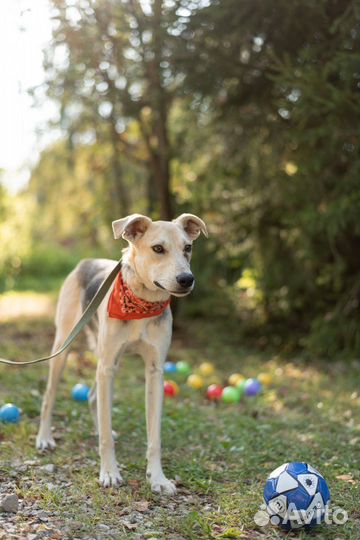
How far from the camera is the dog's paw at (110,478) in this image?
190 inches

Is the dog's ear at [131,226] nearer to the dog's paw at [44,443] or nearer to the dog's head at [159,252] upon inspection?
the dog's head at [159,252]

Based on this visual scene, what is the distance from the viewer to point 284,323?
11.4m

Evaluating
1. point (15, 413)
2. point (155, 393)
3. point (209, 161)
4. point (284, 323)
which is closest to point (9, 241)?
point (209, 161)

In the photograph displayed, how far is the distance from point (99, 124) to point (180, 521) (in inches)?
376

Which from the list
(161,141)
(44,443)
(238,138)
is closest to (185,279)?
(44,443)

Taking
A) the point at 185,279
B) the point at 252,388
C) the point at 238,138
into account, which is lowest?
the point at 252,388

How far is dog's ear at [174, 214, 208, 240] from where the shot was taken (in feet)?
16.6

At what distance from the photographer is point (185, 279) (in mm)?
4422

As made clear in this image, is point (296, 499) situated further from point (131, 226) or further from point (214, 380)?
point (214, 380)

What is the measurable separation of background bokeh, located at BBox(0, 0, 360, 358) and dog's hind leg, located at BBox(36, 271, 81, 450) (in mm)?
3895

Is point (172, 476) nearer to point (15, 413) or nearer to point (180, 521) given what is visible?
point (180, 521)

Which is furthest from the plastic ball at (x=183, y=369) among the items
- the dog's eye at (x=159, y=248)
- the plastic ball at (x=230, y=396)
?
the dog's eye at (x=159, y=248)

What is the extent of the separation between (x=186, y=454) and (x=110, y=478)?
1.10 meters

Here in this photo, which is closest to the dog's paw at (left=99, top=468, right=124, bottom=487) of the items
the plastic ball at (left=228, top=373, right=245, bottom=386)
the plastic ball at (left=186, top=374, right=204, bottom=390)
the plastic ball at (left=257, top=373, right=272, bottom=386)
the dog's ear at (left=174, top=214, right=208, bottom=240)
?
the dog's ear at (left=174, top=214, right=208, bottom=240)
